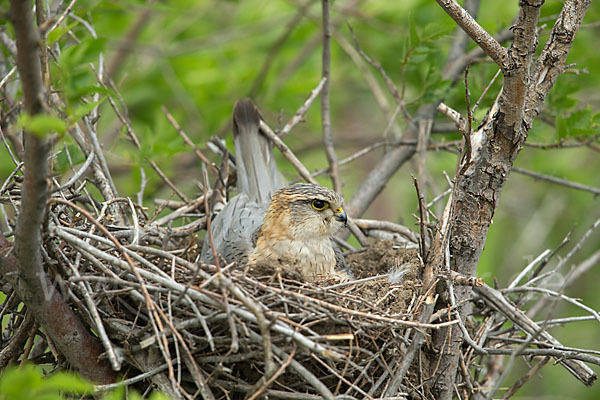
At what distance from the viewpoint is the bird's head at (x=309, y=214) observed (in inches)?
172

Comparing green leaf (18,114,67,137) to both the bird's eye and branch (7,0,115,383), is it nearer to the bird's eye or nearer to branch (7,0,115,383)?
branch (7,0,115,383)

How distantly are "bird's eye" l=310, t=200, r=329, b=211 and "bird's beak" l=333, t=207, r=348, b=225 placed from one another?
0.28 ft

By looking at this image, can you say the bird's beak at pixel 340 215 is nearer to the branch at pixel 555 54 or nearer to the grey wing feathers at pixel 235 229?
the grey wing feathers at pixel 235 229

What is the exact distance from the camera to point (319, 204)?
4410 millimetres

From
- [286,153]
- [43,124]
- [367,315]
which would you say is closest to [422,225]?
[367,315]

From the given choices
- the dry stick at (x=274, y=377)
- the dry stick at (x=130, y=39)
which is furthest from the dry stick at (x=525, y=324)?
the dry stick at (x=130, y=39)

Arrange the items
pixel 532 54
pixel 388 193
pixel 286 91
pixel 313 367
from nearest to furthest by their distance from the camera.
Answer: pixel 532 54, pixel 313 367, pixel 286 91, pixel 388 193

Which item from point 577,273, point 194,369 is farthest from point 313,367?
point 577,273

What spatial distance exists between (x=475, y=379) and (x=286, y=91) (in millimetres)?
3802

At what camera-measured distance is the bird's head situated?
4371mm

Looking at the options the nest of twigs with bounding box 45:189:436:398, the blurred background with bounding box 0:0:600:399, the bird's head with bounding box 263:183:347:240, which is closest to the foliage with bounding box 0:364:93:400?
the nest of twigs with bounding box 45:189:436:398

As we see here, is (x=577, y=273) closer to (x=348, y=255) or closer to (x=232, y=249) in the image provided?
(x=348, y=255)

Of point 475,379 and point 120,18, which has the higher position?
point 120,18

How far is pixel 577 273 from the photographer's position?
4.60m
